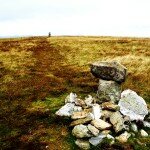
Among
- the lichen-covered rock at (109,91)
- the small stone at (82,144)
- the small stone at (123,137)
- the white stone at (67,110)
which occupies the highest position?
the lichen-covered rock at (109,91)

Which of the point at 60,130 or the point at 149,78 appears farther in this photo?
the point at 149,78

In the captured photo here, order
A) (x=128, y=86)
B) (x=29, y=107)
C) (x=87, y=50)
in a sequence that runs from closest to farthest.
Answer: (x=29, y=107)
(x=128, y=86)
(x=87, y=50)

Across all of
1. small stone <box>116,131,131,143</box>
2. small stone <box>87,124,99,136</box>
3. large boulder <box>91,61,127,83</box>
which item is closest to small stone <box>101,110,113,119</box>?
small stone <box>87,124,99,136</box>

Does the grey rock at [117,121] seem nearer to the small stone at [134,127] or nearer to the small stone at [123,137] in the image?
the small stone at [123,137]

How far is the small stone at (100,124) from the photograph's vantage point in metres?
23.6

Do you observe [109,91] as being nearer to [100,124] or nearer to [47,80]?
[100,124]

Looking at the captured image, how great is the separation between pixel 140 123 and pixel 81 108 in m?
4.65

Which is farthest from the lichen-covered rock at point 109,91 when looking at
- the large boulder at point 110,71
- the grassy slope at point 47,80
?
the grassy slope at point 47,80

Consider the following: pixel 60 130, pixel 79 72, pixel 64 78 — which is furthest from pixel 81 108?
pixel 79 72

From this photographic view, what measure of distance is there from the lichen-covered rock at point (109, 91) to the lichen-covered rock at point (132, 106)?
0.91 metres

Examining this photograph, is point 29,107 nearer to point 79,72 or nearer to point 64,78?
point 64,78

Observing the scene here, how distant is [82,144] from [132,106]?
626cm

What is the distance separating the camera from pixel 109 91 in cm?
2806

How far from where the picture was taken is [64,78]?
3866 cm
